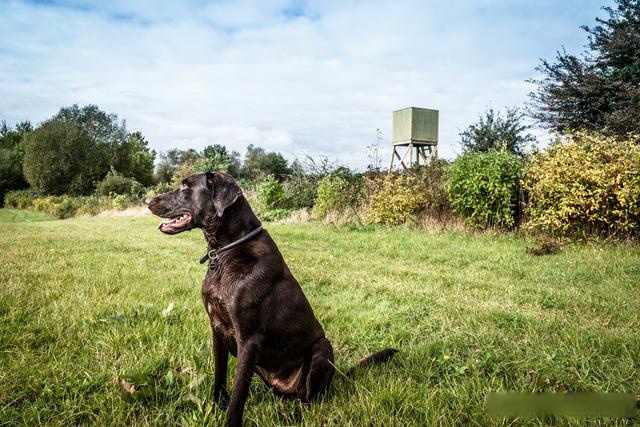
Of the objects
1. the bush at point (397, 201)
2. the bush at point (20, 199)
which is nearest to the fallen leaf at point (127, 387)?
the bush at point (397, 201)

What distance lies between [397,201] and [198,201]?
31.6ft

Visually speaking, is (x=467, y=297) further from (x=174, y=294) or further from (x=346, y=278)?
(x=174, y=294)

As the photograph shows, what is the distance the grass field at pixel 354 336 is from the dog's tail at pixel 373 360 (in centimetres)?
7

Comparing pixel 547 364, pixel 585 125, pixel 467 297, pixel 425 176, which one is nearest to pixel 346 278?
pixel 467 297

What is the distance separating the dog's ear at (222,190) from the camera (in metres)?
2.03

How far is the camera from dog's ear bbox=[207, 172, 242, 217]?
2.03m

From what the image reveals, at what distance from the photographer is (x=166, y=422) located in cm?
199

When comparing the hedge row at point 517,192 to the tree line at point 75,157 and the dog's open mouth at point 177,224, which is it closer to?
the dog's open mouth at point 177,224

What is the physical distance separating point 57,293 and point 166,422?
119 inches

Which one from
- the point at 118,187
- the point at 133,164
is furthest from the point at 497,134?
the point at 133,164

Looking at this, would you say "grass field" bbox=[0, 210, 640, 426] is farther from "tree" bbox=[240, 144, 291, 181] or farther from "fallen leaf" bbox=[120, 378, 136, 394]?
"tree" bbox=[240, 144, 291, 181]

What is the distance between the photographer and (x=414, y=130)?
2064cm

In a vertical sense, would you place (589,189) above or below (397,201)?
above

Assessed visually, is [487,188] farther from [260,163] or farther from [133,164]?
[133,164]
